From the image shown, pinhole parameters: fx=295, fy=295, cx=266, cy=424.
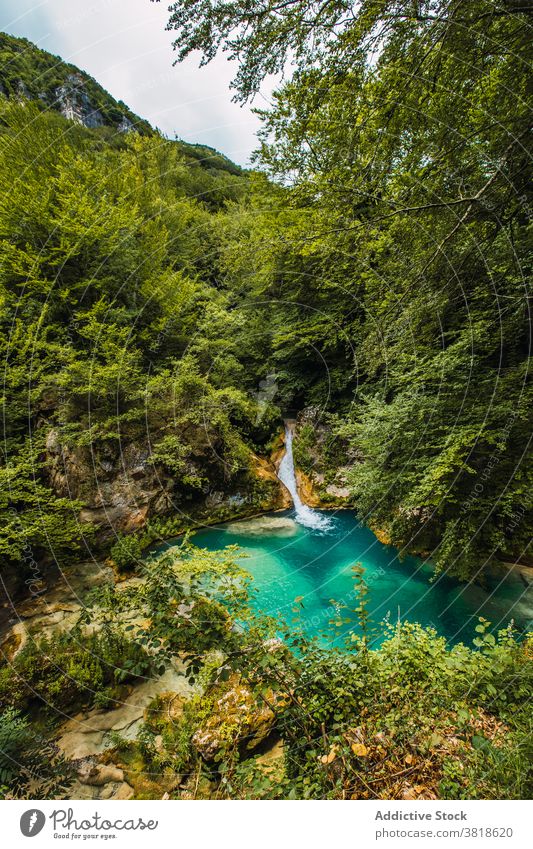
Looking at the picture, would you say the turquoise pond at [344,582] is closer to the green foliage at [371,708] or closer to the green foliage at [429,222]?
the green foliage at [429,222]

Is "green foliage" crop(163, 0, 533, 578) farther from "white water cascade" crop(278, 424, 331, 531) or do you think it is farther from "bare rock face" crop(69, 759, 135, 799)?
"bare rock face" crop(69, 759, 135, 799)

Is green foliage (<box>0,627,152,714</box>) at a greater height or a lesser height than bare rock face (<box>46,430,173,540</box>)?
lesser

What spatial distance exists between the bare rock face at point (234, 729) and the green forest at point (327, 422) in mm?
29

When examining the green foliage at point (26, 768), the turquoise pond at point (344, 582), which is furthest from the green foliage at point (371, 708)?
the green foliage at point (26, 768)

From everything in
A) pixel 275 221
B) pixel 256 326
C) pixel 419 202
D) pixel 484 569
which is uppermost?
pixel 275 221

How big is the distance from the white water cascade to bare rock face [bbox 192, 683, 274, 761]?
6.22 meters

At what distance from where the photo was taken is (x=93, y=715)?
419 centimetres

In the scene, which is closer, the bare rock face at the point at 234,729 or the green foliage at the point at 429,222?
the green foliage at the point at 429,222

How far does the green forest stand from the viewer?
8.49ft

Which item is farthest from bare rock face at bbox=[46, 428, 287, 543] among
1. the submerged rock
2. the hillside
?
the hillside

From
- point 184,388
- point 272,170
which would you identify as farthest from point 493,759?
point 272,170

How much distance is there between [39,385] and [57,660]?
20.2ft

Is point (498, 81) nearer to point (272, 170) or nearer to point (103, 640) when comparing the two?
point (272, 170)

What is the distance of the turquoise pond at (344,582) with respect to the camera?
18.6 ft
